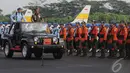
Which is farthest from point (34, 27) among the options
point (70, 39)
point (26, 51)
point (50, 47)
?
point (70, 39)

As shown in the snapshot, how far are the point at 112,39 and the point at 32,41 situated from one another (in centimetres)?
458

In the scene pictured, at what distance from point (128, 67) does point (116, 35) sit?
11.6 meters

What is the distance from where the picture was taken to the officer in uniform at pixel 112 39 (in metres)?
23.4

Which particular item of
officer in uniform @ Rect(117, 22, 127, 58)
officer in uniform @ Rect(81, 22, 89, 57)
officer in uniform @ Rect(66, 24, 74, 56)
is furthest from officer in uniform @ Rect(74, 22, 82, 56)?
officer in uniform @ Rect(117, 22, 127, 58)

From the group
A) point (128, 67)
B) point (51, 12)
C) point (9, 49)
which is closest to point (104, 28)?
point (9, 49)

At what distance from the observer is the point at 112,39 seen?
23.5 meters

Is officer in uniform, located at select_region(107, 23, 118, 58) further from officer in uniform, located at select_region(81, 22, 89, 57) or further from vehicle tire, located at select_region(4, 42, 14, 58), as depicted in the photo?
vehicle tire, located at select_region(4, 42, 14, 58)

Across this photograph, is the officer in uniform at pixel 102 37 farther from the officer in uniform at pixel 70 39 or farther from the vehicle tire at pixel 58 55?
A: the vehicle tire at pixel 58 55

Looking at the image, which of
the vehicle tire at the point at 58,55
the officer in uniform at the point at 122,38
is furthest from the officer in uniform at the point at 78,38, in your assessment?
the vehicle tire at the point at 58,55

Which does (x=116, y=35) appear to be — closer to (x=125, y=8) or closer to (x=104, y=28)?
(x=104, y=28)

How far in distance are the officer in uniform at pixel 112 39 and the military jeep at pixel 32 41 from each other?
9.71ft

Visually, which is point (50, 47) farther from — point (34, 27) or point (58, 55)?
point (34, 27)

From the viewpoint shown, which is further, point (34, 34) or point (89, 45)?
point (89, 45)

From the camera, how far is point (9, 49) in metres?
22.7
